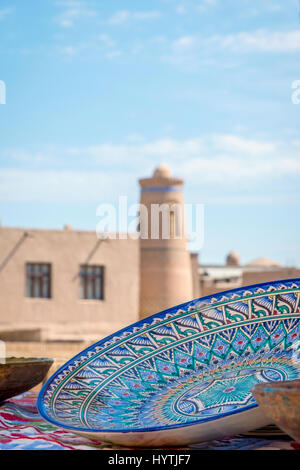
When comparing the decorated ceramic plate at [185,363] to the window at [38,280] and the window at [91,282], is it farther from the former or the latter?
the window at [91,282]

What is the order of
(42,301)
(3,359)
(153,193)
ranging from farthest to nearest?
(153,193), (42,301), (3,359)

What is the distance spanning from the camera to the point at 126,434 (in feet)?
7.39

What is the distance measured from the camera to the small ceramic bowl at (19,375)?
9.71 feet

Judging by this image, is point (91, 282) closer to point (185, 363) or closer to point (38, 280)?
point (38, 280)

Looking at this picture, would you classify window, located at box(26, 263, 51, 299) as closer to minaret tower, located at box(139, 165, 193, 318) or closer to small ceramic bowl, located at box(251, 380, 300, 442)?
minaret tower, located at box(139, 165, 193, 318)

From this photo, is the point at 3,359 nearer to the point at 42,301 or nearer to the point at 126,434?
the point at 126,434

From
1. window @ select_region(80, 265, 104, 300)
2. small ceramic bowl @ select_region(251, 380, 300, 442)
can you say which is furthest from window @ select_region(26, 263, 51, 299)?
small ceramic bowl @ select_region(251, 380, 300, 442)

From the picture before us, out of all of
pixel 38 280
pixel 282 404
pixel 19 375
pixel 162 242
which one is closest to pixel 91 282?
pixel 38 280

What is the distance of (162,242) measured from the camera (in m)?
17.1

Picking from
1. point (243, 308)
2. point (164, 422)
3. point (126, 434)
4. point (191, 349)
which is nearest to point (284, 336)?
point (243, 308)

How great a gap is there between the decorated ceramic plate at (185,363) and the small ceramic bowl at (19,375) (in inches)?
5.0

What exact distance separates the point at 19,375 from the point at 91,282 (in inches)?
433

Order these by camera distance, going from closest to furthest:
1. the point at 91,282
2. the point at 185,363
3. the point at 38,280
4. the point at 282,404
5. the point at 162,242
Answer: the point at 282,404 → the point at 185,363 → the point at 38,280 → the point at 91,282 → the point at 162,242
